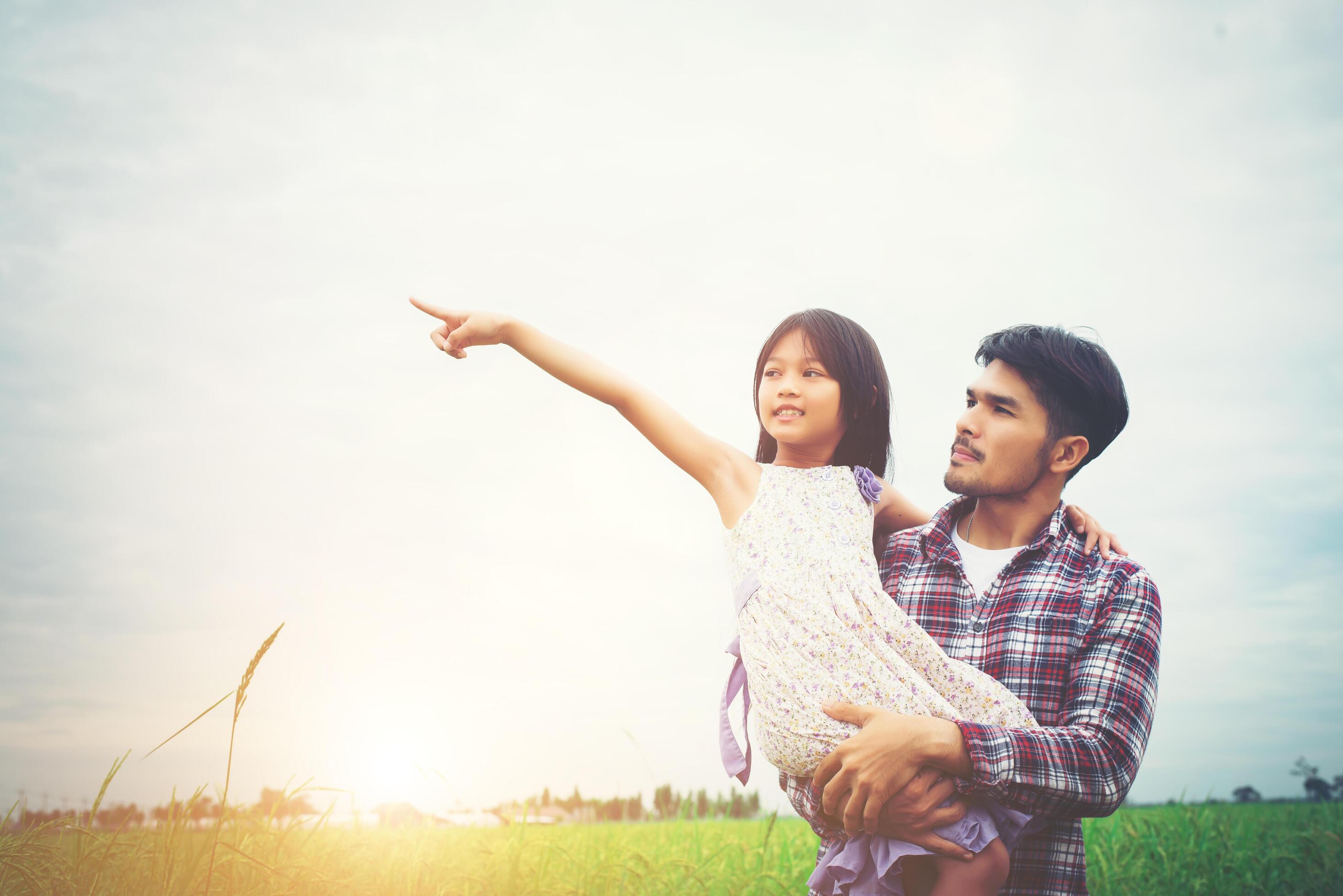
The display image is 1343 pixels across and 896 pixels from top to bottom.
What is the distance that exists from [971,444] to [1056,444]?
368mm

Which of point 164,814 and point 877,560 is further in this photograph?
point 877,560

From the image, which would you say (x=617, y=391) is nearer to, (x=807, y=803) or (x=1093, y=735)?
(x=807, y=803)

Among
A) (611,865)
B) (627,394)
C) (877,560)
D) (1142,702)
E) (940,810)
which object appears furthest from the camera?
(611,865)

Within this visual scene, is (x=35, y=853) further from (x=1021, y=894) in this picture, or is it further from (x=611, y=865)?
(x=1021, y=894)

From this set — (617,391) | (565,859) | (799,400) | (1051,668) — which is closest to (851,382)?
(799,400)

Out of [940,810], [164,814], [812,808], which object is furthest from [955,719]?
[164,814]

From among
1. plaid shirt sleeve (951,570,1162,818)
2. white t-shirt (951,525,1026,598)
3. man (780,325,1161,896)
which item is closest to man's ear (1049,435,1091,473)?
man (780,325,1161,896)

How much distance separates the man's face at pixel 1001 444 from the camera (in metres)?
3.54

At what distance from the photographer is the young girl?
2938 mm

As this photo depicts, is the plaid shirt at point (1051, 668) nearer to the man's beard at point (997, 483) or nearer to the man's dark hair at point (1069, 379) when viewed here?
the man's beard at point (997, 483)

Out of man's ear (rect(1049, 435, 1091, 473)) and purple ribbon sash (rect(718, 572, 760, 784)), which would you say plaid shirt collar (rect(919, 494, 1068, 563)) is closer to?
man's ear (rect(1049, 435, 1091, 473))

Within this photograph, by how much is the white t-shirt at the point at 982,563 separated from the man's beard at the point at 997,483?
0.77ft

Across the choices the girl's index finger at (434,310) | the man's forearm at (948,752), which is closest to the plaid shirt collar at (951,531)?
the man's forearm at (948,752)

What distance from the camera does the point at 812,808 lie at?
3.06 m
